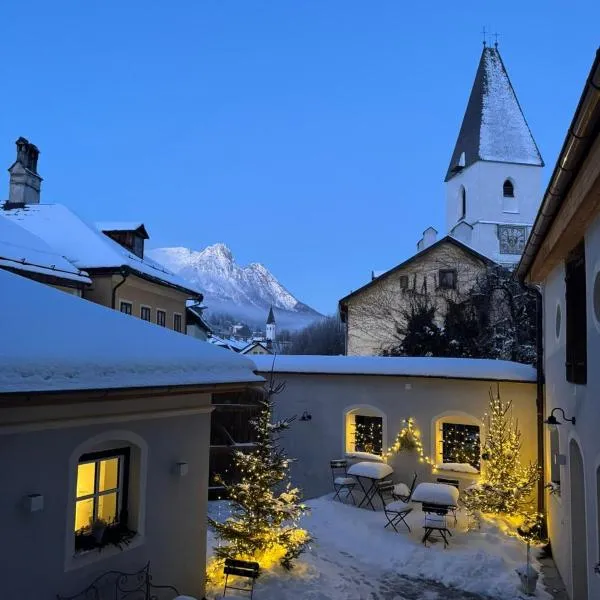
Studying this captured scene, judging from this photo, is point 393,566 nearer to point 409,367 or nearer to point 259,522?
point 259,522

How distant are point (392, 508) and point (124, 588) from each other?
223 inches

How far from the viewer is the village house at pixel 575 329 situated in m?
4.57

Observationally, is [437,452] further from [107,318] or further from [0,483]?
[0,483]

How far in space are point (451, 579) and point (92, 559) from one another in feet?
17.0

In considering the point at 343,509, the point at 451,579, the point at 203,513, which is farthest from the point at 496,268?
the point at 203,513

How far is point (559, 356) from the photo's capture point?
8.25m

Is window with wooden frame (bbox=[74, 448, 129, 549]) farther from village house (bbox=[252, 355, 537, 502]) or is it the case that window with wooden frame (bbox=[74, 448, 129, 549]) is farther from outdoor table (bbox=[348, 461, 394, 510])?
village house (bbox=[252, 355, 537, 502])

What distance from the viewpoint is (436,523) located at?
9.46m

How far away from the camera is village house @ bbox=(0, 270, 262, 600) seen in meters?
4.64

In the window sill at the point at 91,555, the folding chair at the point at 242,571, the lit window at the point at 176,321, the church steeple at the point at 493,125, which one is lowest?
the folding chair at the point at 242,571

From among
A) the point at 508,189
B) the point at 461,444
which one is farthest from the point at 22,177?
the point at 508,189

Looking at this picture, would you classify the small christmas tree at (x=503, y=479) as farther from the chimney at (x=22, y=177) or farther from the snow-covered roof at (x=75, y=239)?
the chimney at (x=22, y=177)

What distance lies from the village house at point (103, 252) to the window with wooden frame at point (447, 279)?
11.5m

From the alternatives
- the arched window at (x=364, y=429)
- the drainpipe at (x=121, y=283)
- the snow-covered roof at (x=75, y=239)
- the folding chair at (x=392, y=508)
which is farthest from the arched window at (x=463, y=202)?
the folding chair at (x=392, y=508)
